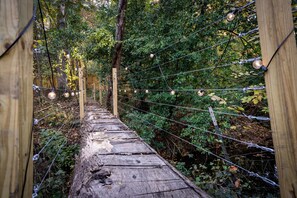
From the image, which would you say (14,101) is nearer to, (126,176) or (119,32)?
(126,176)

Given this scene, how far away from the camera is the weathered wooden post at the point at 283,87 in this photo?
2.16 feet

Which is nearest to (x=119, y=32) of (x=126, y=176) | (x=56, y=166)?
(x=56, y=166)

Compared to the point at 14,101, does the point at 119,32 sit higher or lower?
higher

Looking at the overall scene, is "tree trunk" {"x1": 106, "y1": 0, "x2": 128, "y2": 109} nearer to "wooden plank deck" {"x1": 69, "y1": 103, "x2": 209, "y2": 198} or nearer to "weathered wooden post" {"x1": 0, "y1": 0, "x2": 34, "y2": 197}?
"wooden plank deck" {"x1": 69, "y1": 103, "x2": 209, "y2": 198}

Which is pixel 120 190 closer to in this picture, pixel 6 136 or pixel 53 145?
pixel 6 136

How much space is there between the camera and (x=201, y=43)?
388 centimetres

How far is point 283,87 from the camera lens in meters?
0.67

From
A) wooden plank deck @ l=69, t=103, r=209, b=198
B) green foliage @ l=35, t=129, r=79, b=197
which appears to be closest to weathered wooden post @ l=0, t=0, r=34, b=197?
wooden plank deck @ l=69, t=103, r=209, b=198

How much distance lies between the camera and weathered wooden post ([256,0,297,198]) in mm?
657

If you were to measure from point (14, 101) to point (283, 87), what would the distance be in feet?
2.85

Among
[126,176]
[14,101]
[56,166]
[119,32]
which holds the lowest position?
[56,166]

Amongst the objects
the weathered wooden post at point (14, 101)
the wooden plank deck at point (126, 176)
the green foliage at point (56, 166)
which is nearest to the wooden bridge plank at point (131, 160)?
the wooden plank deck at point (126, 176)

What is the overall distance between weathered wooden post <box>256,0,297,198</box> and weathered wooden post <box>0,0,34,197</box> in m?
0.83

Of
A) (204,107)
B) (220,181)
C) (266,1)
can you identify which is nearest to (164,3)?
(204,107)
